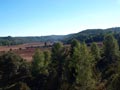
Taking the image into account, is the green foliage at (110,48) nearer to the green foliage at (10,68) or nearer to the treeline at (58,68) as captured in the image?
the treeline at (58,68)

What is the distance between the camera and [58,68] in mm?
59375

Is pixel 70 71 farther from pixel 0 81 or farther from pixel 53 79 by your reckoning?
pixel 0 81

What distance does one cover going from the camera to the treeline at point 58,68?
4401 centimetres

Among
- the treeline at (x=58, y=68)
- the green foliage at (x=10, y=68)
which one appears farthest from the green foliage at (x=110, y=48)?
the green foliage at (x=10, y=68)

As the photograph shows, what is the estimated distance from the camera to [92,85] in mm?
33375

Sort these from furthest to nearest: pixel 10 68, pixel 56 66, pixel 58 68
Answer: pixel 10 68 → pixel 56 66 → pixel 58 68

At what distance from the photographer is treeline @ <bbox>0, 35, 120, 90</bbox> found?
44.0m

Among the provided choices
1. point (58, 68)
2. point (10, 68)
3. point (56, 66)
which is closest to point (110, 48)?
point (56, 66)

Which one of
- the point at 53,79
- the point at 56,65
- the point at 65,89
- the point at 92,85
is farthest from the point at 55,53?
the point at 92,85

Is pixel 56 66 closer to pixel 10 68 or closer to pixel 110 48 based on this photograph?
pixel 10 68

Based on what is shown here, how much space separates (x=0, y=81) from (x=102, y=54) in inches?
1181

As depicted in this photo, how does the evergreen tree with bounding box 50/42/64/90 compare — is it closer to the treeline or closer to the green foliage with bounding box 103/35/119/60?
the treeline

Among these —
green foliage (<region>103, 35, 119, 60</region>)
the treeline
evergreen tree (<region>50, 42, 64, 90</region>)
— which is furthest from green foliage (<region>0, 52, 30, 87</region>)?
green foliage (<region>103, 35, 119, 60</region>)

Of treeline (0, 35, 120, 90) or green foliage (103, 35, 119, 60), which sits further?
green foliage (103, 35, 119, 60)
